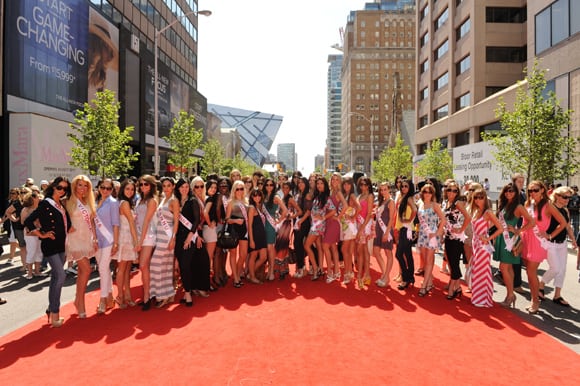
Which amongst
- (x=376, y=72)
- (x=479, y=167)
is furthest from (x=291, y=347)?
(x=376, y=72)

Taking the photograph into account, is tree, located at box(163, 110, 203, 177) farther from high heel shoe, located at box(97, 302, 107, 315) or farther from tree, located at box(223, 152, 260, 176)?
high heel shoe, located at box(97, 302, 107, 315)

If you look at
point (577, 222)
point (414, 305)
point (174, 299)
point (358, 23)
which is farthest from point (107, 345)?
point (358, 23)

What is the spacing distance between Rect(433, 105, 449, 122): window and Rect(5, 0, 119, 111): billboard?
31.6 meters

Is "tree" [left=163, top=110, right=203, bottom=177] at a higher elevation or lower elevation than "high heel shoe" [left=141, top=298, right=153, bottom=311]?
higher

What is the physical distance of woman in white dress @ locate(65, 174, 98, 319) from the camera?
532 cm

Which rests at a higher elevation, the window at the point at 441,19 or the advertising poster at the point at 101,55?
the window at the point at 441,19

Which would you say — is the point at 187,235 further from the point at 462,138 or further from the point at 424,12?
the point at 424,12

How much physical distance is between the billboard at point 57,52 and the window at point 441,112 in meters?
31.6

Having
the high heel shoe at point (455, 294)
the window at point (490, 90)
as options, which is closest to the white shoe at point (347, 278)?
the high heel shoe at point (455, 294)

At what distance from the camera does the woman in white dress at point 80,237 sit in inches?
209

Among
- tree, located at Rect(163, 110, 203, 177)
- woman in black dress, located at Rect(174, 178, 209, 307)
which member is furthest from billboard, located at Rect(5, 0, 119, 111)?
woman in black dress, located at Rect(174, 178, 209, 307)

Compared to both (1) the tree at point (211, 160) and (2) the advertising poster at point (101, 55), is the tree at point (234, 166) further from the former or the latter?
(2) the advertising poster at point (101, 55)

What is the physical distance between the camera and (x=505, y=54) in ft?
108

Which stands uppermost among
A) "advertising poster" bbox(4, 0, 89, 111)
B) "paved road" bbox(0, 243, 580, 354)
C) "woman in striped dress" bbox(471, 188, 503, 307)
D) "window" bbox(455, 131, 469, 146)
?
"advertising poster" bbox(4, 0, 89, 111)
